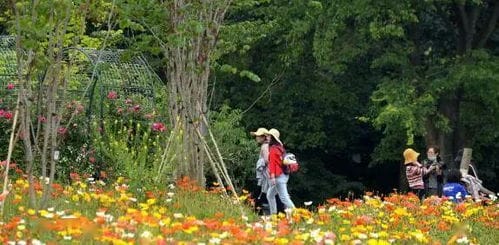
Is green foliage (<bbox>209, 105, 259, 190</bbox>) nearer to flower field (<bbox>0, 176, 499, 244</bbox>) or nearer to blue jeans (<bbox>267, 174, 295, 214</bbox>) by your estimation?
blue jeans (<bbox>267, 174, 295, 214</bbox>)

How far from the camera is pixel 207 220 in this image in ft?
18.0

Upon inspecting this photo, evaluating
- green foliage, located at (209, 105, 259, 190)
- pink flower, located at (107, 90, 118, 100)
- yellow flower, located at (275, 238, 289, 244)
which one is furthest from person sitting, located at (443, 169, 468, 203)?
yellow flower, located at (275, 238, 289, 244)

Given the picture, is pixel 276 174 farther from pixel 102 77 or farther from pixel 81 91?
pixel 102 77

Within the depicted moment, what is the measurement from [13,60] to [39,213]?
24.1 feet

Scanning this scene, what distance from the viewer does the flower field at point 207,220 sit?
4891mm

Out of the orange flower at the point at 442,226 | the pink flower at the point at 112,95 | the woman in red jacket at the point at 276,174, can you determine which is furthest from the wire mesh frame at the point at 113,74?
the orange flower at the point at 442,226

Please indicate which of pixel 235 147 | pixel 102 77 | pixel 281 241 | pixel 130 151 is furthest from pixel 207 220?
pixel 235 147

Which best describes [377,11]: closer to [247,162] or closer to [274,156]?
[247,162]

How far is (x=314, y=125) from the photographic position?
1966 centimetres

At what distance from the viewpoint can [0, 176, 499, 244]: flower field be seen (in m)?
4.89

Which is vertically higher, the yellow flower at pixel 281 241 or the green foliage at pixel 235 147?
the yellow flower at pixel 281 241

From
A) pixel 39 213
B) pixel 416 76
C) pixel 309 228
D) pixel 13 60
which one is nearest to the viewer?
pixel 39 213

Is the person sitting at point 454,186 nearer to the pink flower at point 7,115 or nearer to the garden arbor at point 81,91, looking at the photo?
the garden arbor at point 81,91

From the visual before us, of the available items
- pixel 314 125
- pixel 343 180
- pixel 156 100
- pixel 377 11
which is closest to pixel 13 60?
pixel 156 100
